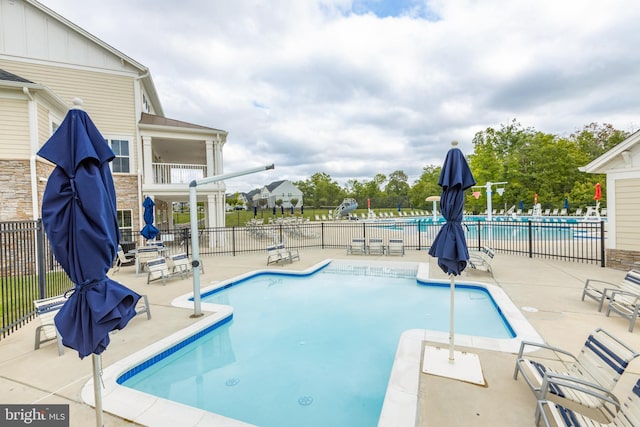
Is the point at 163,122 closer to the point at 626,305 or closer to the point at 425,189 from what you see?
the point at 626,305

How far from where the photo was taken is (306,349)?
5.63 m

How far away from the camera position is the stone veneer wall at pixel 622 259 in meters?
8.94

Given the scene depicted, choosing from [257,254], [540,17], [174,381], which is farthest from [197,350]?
[540,17]

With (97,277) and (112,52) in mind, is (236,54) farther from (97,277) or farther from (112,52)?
(97,277)

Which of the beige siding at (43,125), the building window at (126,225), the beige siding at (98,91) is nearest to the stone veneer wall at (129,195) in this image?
the building window at (126,225)

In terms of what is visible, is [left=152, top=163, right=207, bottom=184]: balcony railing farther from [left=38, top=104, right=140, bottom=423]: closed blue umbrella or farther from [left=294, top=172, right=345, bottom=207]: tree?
[left=294, top=172, right=345, bottom=207]: tree

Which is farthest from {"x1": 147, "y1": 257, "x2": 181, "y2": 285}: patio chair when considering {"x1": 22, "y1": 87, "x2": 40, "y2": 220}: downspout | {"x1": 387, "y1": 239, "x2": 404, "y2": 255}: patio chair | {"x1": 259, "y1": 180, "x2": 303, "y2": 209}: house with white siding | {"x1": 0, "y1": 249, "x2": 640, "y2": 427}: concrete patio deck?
{"x1": 259, "y1": 180, "x2": 303, "y2": 209}: house with white siding

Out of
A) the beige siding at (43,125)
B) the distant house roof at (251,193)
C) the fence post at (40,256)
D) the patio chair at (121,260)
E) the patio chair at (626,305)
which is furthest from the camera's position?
the distant house roof at (251,193)

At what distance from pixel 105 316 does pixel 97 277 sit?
33 cm

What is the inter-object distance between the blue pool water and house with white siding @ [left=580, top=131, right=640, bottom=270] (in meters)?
5.39

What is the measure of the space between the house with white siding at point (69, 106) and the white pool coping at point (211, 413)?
9731 millimetres

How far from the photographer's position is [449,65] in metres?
13.8

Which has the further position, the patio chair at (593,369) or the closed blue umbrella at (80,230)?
the patio chair at (593,369)

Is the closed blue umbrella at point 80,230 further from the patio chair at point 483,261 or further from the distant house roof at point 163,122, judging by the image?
the distant house roof at point 163,122
